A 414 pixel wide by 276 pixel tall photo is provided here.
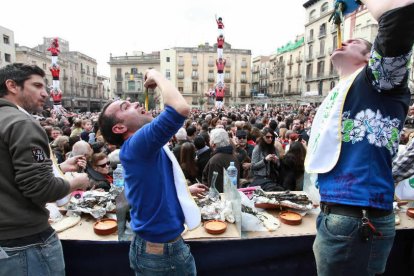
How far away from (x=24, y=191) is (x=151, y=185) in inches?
29.0

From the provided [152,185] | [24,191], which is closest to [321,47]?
[152,185]

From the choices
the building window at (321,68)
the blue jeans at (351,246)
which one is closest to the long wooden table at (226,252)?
the blue jeans at (351,246)

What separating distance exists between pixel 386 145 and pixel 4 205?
2.15m

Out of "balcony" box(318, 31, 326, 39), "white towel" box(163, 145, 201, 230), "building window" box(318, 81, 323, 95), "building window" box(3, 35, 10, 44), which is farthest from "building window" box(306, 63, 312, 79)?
"white towel" box(163, 145, 201, 230)

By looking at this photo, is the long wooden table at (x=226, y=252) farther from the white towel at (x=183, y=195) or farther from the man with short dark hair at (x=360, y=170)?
the man with short dark hair at (x=360, y=170)

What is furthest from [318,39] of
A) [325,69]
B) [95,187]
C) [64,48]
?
[64,48]

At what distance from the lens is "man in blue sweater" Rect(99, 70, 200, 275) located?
1372 millimetres

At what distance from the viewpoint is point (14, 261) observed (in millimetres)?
1560

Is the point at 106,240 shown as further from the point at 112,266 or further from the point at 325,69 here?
the point at 325,69

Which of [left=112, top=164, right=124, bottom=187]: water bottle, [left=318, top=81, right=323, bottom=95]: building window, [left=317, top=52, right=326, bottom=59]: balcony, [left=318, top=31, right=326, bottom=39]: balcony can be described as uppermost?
[left=318, top=31, right=326, bottom=39]: balcony

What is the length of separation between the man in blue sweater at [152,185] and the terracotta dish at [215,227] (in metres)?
0.63

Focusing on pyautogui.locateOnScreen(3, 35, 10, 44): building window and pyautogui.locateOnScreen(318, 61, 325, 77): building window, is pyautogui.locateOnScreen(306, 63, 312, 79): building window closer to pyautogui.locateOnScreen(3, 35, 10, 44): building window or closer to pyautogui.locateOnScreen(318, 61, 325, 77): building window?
pyautogui.locateOnScreen(318, 61, 325, 77): building window

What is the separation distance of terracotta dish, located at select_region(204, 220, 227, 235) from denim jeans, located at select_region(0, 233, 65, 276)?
1109 millimetres

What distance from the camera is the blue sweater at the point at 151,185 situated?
1341mm
